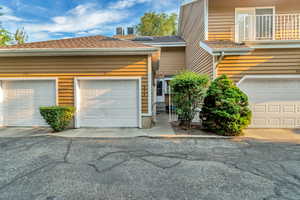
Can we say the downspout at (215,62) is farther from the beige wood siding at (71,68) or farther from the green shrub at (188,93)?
the beige wood siding at (71,68)

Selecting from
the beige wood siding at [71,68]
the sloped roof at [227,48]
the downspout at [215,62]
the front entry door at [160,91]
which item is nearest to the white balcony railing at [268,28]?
the sloped roof at [227,48]

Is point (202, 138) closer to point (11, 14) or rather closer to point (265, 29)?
point (265, 29)

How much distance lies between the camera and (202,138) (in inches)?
202

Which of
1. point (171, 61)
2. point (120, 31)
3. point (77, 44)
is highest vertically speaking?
point (120, 31)

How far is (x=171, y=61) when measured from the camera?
12.8 metres

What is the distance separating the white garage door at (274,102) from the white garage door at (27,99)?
8431 millimetres

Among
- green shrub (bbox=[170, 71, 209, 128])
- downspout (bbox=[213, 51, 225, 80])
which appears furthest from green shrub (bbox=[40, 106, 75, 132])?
downspout (bbox=[213, 51, 225, 80])

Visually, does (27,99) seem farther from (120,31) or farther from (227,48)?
(120,31)

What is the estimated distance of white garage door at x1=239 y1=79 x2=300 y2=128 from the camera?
20.0ft

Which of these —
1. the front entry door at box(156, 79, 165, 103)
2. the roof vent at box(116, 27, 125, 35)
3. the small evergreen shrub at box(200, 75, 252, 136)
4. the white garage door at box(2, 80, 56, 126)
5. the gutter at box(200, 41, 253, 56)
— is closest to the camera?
the small evergreen shrub at box(200, 75, 252, 136)

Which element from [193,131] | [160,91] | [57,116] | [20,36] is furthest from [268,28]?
[20,36]

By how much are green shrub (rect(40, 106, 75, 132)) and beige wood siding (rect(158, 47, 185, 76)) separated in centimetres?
851

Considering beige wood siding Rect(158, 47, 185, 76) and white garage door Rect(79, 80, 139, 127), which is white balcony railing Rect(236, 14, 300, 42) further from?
white garage door Rect(79, 80, 139, 127)

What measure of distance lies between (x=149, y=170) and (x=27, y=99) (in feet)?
21.1
